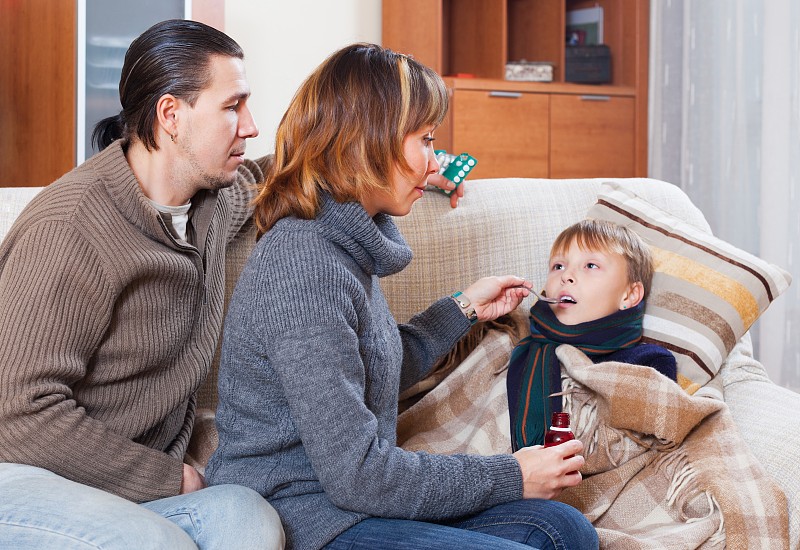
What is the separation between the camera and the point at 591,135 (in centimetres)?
385

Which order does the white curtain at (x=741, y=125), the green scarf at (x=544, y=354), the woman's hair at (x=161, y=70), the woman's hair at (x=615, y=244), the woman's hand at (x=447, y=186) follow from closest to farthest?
the woman's hair at (x=161, y=70) < the green scarf at (x=544, y=354) < the woman's hair at (x=615, y=244) < the woman's hand at (x=447, y=186) < the white curtain at (x=741, y=125)

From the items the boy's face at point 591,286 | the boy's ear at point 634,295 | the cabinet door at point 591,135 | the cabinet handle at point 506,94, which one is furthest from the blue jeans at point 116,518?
the cabinet door at point 591,135

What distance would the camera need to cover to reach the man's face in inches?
60.9

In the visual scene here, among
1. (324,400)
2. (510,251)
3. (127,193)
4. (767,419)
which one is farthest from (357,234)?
(767,419)

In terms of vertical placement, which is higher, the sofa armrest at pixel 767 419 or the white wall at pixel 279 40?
the white wall at pixel 279 40

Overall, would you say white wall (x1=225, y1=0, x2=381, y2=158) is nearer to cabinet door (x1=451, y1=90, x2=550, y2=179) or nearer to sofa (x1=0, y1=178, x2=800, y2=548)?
cabinet door (x1=451, y1=90, x2=550, y2=179)

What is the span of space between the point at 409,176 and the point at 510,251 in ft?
2.15

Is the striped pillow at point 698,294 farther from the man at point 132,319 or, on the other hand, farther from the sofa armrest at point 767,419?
the man at point 132,319

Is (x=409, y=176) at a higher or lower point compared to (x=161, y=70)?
lower

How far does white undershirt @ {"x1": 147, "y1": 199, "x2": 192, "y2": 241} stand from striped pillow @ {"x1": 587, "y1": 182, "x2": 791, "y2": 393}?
87cm

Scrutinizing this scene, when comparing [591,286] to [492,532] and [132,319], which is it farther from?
[132,319]

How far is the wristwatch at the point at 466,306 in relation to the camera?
1.70m

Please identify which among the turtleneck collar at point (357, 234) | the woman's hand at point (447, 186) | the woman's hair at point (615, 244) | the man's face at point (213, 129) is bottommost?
the woman's hair at point (615, 244)

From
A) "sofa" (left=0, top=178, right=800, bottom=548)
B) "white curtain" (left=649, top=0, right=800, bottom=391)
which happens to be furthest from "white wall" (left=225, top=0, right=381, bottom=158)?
"sofa" (left=0, top=178, right=800, bottom=548)
